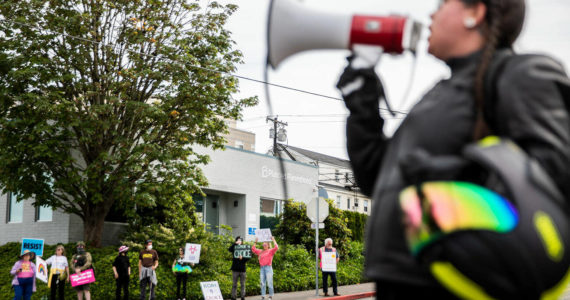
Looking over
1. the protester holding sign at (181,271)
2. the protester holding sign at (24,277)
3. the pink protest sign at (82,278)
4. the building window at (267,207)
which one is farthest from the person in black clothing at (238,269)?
the building window at (267,207)

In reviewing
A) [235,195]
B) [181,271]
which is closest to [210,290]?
[181,271]

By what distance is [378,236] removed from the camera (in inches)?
44.9

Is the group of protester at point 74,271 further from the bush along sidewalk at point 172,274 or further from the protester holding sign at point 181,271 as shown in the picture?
the protester holding sign at point 181,271

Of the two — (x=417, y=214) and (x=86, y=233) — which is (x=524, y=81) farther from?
(x=86, y=233)

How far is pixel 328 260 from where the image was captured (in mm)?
18172

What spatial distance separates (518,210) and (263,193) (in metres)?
28.2

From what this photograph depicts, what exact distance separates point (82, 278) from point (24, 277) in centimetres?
144

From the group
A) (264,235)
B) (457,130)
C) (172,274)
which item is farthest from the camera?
(172,274)

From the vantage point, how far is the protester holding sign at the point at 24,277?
1406cm

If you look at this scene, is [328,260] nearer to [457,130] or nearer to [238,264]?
[238,264]

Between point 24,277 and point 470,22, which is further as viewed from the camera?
point 24,277

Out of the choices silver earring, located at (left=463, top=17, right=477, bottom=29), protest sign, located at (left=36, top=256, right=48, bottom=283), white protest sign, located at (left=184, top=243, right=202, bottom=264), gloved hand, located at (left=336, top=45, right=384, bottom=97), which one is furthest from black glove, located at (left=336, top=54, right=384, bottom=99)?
white protest sign, located at (left=184, top=243, right=202, bottom=264)

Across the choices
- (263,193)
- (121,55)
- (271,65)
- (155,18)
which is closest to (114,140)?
(121,55)

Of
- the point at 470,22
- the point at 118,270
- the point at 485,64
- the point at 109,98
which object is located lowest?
the point at 118,270
